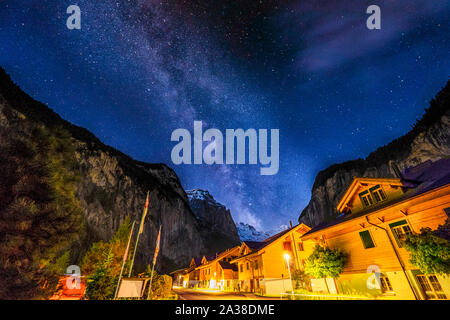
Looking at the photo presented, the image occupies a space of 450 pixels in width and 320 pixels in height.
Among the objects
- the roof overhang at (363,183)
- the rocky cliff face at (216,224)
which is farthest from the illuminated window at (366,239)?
the rocky cliff face at (216,224)

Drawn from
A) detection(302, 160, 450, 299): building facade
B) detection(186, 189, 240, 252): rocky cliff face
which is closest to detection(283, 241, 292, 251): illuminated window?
detection(302, 160, 450, 299): building facade

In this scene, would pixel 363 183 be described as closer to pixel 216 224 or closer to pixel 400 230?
pixel 400 230

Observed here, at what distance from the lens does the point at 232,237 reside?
147 metres

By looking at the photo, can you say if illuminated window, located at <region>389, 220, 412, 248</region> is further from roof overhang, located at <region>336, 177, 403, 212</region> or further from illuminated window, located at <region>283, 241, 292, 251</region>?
illuminated window, located at <region>283, 241, 292, 251</region>

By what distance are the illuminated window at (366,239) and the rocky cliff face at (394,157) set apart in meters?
10.4

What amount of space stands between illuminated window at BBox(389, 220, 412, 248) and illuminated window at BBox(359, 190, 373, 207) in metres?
2.92

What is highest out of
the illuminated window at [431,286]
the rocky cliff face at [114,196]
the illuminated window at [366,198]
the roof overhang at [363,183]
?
the rocky cliff face at [114,196]

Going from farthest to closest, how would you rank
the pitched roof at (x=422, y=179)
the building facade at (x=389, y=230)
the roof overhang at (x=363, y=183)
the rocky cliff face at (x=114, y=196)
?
1. the rocky cliff face at (x=114, y=196)
2. the roof overhang at (x=363, y=183)
3. the pitched roof at (x=422, y=179)
4. the building facade at (x=389, y=230)

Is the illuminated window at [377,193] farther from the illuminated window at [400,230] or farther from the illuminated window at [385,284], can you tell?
the illuminated window at [385,284]

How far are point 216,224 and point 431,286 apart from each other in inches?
5704

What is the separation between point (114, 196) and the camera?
60.5 meters

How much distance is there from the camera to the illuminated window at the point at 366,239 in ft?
54.9

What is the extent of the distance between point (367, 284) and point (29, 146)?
83.5ft
